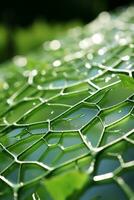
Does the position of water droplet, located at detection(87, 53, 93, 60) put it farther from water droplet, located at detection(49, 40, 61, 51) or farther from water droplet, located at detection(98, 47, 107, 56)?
water droplet, located at detection(49, 40, 61, 51)

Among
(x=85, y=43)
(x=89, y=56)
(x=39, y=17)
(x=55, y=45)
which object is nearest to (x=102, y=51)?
(x=89, y=56)

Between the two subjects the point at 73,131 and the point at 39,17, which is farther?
the point at 39,17

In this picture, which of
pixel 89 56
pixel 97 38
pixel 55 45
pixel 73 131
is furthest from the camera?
pixel 55 45

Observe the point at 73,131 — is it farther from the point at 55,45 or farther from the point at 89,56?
the point at 55,45

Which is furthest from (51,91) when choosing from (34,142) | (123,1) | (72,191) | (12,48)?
(123,1)

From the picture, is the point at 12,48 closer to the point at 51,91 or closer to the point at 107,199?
the point at 51,91

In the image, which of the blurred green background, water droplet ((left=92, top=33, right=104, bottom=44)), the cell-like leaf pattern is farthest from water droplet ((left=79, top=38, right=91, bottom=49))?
the blurred green background

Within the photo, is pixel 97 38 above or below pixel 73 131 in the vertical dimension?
Answer: below
